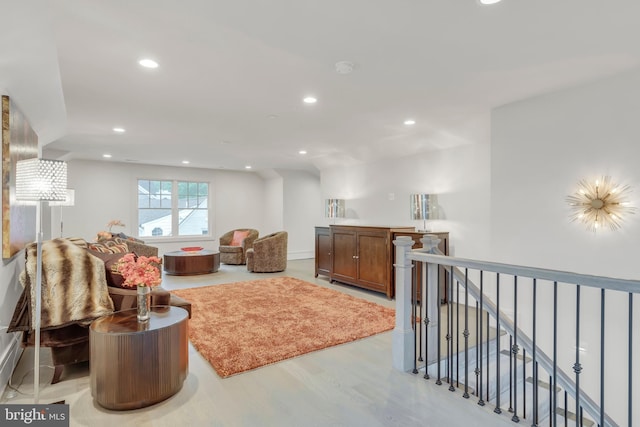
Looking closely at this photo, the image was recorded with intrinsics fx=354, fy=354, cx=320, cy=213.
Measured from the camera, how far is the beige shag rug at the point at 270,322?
10.2ft

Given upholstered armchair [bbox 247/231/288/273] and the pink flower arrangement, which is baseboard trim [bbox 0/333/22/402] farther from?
upholstered armchair [bbox 247/231/288/273]

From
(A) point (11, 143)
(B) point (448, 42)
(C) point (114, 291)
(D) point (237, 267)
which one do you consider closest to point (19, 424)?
(C) point (114, 291)

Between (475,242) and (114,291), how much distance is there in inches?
172

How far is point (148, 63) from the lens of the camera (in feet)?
8.79

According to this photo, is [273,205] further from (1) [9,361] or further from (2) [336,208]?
(1) [9,361]

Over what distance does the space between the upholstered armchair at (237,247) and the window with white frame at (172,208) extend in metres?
1.06

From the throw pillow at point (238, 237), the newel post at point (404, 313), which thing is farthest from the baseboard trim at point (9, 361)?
the throw pillow at point (238, 237)

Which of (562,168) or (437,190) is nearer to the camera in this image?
(562,168)

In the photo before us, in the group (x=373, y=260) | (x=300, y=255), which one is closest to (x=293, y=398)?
(x=373, y=260)

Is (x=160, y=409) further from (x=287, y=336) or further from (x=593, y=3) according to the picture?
(x=593, y=3)

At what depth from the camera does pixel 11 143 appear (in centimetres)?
270

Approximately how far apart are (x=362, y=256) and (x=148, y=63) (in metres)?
4.01

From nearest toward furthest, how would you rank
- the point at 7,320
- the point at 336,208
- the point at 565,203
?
the point at 7,320
the point at 565,203
the point at 336,208

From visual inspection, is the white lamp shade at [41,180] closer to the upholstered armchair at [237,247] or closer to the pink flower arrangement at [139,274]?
the pink flower arrangement at [139,274]
